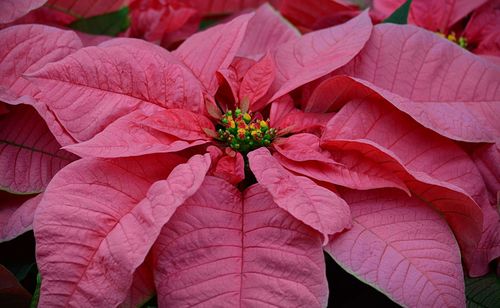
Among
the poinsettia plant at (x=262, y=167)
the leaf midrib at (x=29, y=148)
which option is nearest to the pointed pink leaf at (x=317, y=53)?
the poinsettia plant at (x=262, y=167)

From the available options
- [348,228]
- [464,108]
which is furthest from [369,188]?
[464,108]

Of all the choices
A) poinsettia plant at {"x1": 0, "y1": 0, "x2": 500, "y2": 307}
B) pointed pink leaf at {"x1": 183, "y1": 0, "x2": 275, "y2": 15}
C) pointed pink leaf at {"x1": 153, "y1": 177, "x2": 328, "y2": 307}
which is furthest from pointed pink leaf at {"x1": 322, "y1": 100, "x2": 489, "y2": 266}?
pointed pink leaf at {"x1": 183, "y1": 0, "x2": 275, "y2": 15}

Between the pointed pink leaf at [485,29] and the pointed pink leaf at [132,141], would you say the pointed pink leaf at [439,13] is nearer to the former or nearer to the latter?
the pointed pink leaf at [485,29]

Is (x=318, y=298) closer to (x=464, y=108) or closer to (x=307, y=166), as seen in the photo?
(x=307, y=166)

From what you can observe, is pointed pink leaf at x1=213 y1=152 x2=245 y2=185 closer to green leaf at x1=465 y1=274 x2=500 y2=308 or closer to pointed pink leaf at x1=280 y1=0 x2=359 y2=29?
green leaf at x1=465 y1=274 x2=500 y2=308

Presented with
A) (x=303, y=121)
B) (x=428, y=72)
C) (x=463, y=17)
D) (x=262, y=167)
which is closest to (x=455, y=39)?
(x=463, y=17)

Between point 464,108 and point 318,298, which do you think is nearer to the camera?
point 318,298
